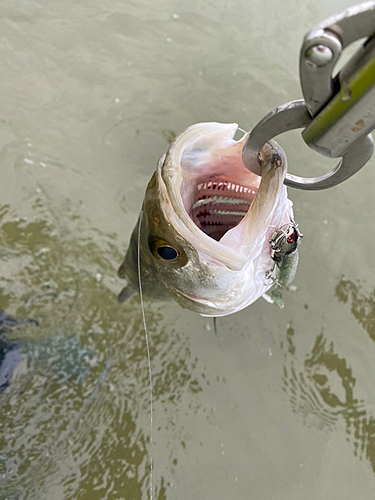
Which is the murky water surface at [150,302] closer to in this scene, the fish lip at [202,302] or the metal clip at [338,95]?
the fish lip at [202,302]

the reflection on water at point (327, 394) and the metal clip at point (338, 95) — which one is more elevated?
the metal clip at point (338, 95)

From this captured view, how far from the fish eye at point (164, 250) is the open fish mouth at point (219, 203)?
0.28 meters

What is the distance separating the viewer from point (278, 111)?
902 mm

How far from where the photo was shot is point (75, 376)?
8.69 feet

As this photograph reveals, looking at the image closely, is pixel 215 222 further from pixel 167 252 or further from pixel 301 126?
pixel 301 126

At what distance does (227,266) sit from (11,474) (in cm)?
216

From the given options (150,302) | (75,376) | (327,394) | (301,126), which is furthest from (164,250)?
(327,394)

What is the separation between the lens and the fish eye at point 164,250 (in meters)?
1.42

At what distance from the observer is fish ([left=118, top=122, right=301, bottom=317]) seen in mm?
1312

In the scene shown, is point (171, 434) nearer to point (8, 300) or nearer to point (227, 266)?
point (8, 300)

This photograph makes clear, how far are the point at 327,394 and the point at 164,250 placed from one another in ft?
6.20

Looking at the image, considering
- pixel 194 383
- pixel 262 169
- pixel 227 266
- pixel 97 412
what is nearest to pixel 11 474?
pixel 97 412

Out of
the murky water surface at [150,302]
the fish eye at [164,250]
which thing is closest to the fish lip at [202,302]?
the fish eye at [164,250]

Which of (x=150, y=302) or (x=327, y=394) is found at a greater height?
(x=327, y=394)
